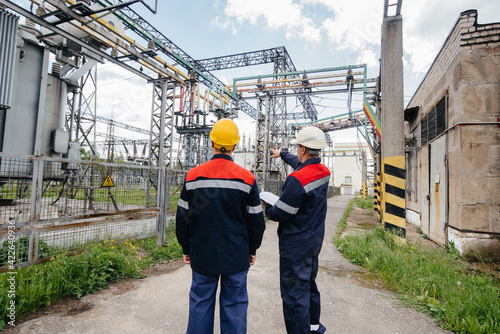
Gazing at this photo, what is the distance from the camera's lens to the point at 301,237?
2.37 metres

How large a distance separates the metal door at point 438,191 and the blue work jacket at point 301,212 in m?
4.66

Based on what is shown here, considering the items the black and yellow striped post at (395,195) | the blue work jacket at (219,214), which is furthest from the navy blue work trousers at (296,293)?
the black and yellow striped post at (395,195)

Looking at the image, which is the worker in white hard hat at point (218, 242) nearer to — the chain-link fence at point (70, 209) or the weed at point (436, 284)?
the weed at point (436, 284)

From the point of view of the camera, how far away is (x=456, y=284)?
323cm

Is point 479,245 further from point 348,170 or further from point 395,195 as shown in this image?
point 348,170

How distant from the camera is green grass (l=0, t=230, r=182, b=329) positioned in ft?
→ 9.03

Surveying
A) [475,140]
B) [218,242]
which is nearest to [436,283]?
[218,242]

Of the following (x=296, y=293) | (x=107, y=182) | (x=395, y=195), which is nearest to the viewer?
(x=296, y=293)

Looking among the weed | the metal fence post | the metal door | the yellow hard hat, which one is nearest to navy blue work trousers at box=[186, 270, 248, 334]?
the yellow hard hat

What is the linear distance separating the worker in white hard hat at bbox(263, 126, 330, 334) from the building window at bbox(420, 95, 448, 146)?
5123mm

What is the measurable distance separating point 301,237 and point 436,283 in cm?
226

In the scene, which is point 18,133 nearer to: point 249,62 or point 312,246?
point 312,246

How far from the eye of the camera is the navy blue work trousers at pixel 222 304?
77.2 inches

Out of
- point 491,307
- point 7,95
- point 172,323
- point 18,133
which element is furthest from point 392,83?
point 18,133
